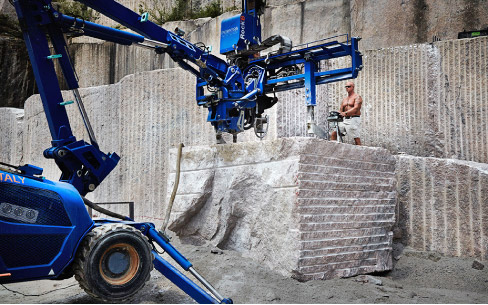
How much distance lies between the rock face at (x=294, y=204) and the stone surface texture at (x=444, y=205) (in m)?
0.81

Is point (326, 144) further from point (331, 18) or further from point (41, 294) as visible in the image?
point (331, 18)

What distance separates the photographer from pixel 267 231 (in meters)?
5.16

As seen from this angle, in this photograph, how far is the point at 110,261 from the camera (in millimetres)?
4145

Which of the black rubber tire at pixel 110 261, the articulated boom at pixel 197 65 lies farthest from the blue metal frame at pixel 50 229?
the articulated boom at pixel 197 65

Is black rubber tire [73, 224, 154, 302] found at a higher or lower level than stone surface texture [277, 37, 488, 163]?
lower

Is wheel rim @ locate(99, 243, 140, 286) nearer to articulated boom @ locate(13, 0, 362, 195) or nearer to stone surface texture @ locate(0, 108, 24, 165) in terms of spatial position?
articulated boom @ locate(13, 0, 362, 195)

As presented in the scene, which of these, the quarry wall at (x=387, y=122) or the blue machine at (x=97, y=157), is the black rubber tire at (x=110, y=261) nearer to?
the blue machine at (x=97, y=157)

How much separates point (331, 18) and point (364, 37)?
3.14 feet

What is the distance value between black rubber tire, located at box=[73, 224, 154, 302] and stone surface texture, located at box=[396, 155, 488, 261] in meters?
4.04

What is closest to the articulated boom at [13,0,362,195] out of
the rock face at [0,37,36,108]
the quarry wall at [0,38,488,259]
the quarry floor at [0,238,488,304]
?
the quarry floor at [0,238,488,304]

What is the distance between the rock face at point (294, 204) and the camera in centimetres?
495

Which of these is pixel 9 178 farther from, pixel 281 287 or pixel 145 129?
pixel 145 129

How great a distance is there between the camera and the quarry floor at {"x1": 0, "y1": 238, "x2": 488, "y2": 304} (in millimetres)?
4672

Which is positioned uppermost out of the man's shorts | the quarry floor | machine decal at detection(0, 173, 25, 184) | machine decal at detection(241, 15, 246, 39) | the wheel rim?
machine decal at detection(241, 15, 246, 39)
